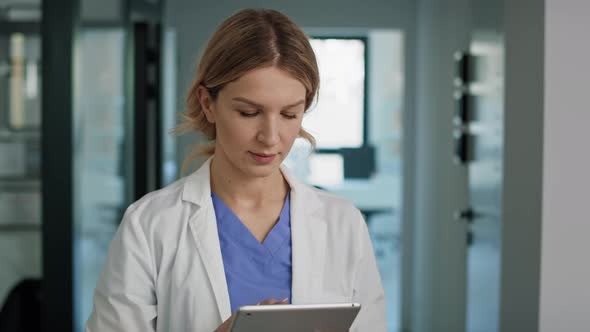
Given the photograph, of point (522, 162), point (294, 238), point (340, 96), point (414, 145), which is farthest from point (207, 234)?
point (340, 96)

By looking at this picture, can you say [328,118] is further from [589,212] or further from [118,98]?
[589,212]

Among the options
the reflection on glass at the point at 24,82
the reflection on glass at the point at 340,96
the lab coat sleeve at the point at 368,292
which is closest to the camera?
the lab coat sleeve at the point at 368,292

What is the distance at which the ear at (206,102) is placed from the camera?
1330 mm

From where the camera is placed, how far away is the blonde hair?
1250 millimetres

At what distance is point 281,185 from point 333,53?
534cm

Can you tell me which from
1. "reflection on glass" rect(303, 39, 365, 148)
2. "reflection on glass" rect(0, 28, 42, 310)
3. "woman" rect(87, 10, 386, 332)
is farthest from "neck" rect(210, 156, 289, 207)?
"reflection on glass" rect(303, 39, 365, 148)

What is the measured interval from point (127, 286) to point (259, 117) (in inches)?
14.2

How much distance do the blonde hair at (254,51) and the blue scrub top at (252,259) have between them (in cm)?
25

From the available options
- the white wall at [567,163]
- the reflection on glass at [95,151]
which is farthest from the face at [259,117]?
the reflection on glass at [95,151]

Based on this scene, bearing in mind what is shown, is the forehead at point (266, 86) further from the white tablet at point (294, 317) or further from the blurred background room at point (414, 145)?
the white tablet at point (294, 317)

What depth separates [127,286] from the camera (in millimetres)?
1251

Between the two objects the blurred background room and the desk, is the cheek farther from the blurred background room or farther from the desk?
the desk

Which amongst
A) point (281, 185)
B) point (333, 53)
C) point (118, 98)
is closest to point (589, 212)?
point (281, 185)

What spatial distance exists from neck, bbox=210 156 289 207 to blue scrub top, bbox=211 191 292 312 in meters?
0.02
